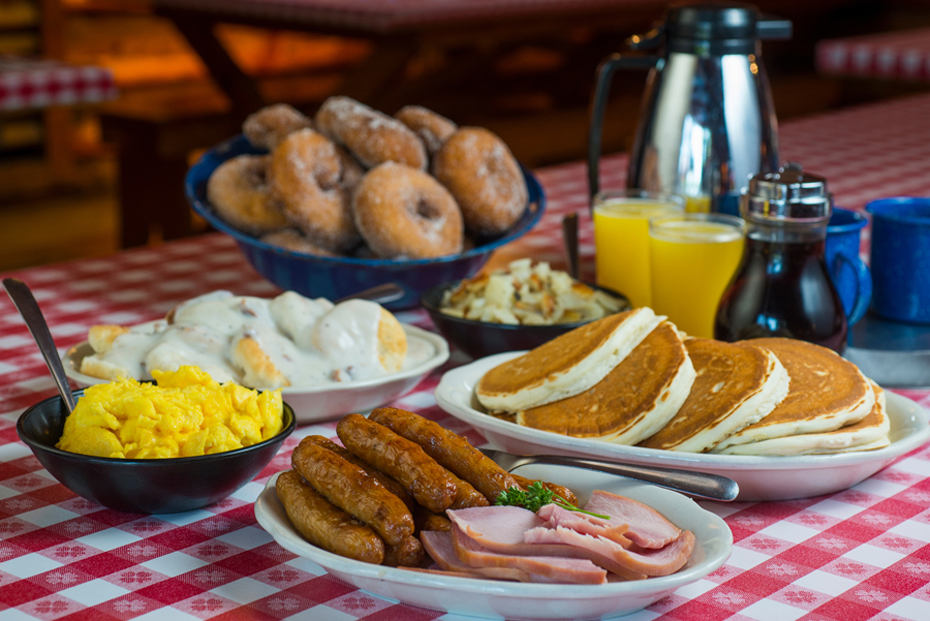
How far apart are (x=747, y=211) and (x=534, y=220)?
51cm

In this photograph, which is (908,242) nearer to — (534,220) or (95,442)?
(534,220)

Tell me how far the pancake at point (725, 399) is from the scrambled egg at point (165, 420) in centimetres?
37

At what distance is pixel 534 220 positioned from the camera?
5.48ft

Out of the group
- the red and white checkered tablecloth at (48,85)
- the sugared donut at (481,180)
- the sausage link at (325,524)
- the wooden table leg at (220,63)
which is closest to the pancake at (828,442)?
the sausage link at (325,524)

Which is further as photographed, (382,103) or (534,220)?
(382,103)

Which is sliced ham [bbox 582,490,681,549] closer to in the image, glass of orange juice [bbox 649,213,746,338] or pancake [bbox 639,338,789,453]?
pancake [bbox 639,338,789,453]

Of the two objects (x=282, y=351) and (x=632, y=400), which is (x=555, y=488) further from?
(x=282, y=351)

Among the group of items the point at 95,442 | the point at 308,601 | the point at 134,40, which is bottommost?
the point at 308,601

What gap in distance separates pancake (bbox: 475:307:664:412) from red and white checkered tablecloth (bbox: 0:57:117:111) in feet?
10.7

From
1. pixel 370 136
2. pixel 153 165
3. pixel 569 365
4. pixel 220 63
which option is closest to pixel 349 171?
pixel 370 136

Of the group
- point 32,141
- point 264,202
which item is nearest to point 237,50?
point 32,141

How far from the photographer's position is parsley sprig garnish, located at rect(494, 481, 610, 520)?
804mm

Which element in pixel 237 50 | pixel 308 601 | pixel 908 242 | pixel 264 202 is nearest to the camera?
pixel 308 601

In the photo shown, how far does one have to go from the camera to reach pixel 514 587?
2.33 feet
